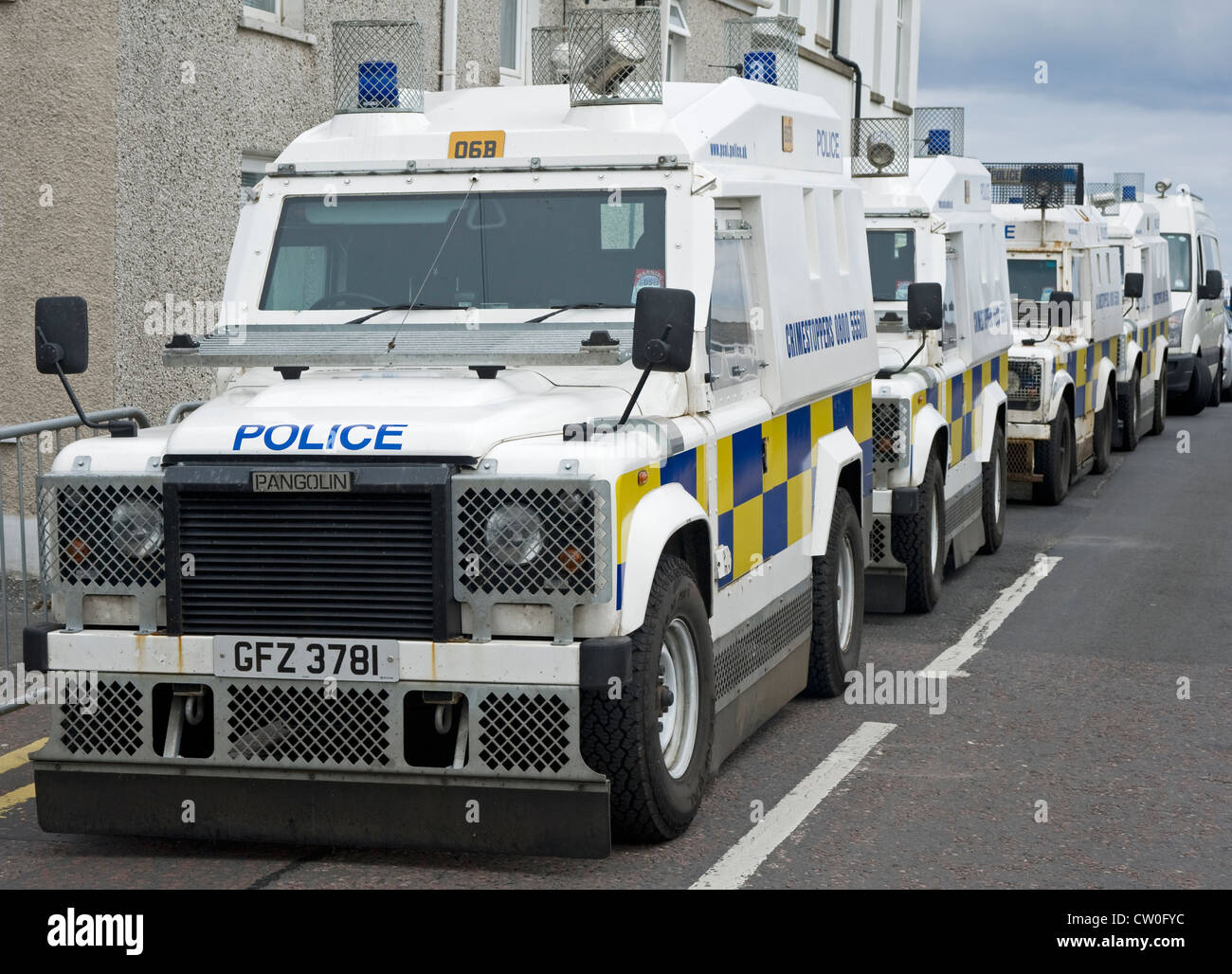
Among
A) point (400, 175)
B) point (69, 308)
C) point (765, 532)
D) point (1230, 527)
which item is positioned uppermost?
point (400, 175)

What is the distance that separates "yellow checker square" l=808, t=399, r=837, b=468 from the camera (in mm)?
8172

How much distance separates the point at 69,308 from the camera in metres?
6.43

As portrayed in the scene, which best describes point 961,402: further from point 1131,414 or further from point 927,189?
point 1131,414

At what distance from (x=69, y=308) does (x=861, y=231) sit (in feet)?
14.0

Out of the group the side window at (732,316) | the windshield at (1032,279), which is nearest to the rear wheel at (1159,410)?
the windshield at (1032,279)

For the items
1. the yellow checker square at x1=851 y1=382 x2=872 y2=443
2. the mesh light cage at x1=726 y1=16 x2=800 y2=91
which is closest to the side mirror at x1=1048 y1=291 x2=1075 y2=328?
the yellow checker square at x1=851 y1=382 x2=872 y2=443

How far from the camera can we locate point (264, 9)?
14219mm

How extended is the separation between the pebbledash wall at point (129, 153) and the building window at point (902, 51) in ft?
65.8

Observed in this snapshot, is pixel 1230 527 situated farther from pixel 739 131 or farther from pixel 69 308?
pixel 69 308

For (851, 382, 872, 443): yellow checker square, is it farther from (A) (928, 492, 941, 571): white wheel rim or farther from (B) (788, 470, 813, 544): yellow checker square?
(A) (928, 492, 941, 571): white wheel rim

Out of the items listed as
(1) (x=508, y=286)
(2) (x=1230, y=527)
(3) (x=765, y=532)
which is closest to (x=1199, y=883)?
(3) (x=765, y=532)

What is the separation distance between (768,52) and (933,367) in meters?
3.65

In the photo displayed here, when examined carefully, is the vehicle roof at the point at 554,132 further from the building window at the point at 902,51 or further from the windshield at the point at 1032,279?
the building window at the point at 902,51
